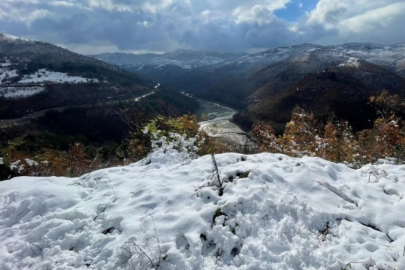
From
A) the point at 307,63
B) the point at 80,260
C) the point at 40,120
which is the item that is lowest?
the point at 40,120

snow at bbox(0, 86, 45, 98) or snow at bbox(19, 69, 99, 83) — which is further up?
snow at bbox(19, 69, 99, 83)

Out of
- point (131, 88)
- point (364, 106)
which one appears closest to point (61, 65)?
point (131, 88)

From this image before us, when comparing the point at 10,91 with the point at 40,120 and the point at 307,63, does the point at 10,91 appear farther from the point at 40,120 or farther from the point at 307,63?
the point at 307,63

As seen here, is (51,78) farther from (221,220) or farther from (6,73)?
(221,220)

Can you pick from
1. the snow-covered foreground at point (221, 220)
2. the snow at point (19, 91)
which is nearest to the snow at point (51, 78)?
the snow at point (19, 91)

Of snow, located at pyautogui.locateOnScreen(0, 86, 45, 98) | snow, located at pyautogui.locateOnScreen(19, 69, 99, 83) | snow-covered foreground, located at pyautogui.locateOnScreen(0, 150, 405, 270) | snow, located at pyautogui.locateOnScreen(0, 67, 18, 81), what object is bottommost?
snow-covered foreground, located at pyautogui.locateOnScreen(0, 150, 405, 270)

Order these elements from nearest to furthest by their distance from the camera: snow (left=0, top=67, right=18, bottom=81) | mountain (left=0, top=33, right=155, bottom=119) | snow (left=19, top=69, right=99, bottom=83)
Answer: mountain (left=0, top=33, right=155, bottom=119), snow (left=19, top=69, right=99, bottom=83), snow (left=0, top=67, right=18, bottom=81)

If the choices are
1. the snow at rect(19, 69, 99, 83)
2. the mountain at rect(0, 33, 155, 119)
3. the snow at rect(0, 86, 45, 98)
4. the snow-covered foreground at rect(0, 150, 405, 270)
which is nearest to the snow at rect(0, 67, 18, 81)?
the mountain at rect(0, 33, 155, 119)

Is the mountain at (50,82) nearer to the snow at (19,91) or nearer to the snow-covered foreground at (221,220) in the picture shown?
the snow at (19,91)

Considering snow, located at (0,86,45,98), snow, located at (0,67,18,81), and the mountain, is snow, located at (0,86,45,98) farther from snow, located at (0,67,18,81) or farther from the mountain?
snow, located at (0,67,18,81)
